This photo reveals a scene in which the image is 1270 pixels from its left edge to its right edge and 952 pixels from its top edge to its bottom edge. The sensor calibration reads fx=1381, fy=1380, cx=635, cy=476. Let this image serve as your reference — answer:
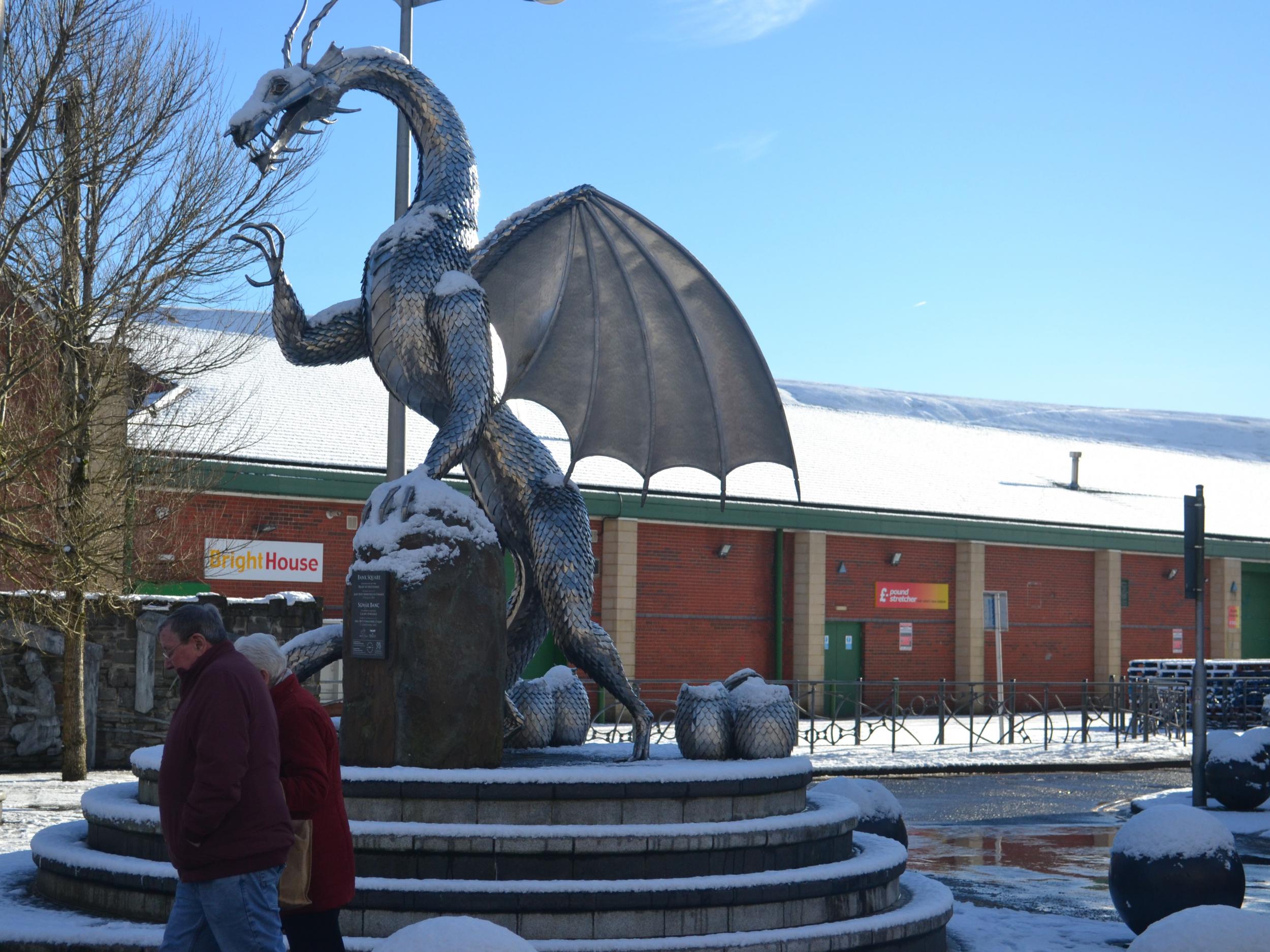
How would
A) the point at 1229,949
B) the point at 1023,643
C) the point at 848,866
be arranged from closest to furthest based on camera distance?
the point at 1229,949 < the point at 848,866 < the point at 1023,643

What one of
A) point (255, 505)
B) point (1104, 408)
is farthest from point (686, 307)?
point (1104, 408)

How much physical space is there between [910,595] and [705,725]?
819 inches

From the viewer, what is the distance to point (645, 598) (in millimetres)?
25062

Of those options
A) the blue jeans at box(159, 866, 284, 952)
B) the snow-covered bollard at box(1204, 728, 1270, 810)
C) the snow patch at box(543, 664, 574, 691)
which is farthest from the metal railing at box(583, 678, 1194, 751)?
the blue jeans at box(159, 866, 284, 952)

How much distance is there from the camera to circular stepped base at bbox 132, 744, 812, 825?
6809mm

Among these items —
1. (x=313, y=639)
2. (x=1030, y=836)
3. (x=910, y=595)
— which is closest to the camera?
(x=313, y=639)

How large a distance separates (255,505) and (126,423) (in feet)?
20.1

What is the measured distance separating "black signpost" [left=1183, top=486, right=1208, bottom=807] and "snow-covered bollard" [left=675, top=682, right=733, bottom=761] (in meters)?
6.44

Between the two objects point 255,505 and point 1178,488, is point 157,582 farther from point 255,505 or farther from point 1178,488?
point 1178,488

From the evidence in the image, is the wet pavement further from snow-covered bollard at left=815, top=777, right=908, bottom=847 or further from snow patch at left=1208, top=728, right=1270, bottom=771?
snow patch at left=1208, top=728, right=1270, bottom=771

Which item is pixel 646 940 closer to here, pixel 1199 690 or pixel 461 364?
pixel 461 364

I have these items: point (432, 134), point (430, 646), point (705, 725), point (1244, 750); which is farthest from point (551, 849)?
point (1244, 750)

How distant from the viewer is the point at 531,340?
Answer: 9125 mm

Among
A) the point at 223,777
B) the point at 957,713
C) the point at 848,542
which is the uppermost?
the point at 848,542
